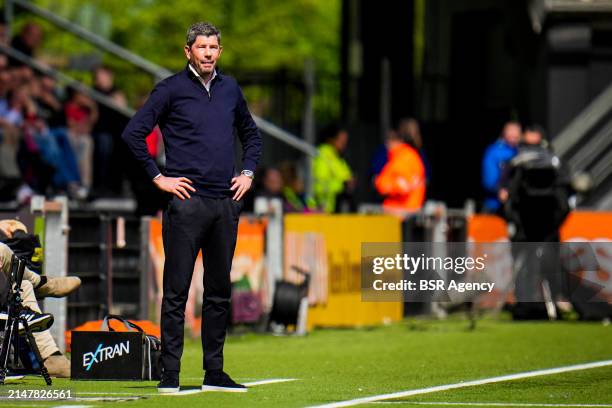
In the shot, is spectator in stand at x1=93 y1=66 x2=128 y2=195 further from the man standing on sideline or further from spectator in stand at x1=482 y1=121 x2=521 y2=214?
the man standing on sideline

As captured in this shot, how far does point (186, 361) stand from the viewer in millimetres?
14469

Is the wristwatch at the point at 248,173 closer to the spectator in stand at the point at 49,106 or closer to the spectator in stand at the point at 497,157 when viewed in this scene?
the spectator in stand at the point at 497,157

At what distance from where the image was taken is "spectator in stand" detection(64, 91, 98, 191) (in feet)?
77.2

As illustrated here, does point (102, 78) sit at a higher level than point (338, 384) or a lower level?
higher

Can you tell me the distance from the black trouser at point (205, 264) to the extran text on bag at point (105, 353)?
756 mm

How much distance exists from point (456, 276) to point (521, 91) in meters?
18.1

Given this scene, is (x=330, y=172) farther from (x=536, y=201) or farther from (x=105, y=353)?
(x=105, y=353)

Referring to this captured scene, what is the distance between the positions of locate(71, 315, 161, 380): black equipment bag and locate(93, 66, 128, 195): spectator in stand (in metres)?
12.1

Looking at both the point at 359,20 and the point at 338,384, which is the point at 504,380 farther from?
the point at 359,20

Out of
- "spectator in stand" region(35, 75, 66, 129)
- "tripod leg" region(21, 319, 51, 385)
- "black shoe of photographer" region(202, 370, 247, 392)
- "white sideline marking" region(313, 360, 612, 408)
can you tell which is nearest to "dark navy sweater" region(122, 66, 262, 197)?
→ "black shoe of photographer" region(202, 370, 247, 392)

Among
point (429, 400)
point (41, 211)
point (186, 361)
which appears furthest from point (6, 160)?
point (429, 400)

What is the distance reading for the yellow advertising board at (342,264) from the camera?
19.5 metres

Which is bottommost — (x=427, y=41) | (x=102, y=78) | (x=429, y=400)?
(x=429, y=400)

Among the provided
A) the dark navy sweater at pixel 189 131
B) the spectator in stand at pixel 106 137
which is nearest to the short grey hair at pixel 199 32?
the dark navy sweater at pixel 189 131
